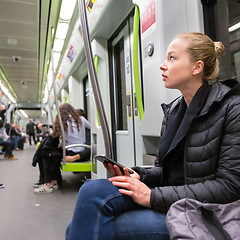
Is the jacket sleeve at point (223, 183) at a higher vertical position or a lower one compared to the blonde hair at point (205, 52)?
lower

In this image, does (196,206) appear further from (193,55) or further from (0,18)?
(0,18)

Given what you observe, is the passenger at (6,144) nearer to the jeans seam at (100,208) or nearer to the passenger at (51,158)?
the passenger at (51,158)

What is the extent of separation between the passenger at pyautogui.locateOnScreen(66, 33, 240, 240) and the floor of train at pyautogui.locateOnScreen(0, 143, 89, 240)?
121 cm

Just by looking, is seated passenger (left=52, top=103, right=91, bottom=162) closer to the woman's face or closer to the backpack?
the woman's face

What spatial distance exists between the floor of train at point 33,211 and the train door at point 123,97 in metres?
0.90

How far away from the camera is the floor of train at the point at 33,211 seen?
2.04 meters

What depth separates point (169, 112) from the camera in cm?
135

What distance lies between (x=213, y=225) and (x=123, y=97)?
257 centimetres

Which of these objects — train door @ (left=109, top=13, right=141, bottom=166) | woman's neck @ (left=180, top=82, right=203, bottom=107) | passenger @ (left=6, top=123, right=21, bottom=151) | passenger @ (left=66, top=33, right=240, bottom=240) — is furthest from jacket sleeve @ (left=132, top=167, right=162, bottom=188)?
passenger @ (left=6, top=123, right=21, bottom=151)

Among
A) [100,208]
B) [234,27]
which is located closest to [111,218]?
[100,208]

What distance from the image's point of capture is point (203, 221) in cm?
78

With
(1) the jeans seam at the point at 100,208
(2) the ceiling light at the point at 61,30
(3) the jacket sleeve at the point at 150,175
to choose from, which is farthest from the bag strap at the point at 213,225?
(2) the ceiling light at the point at 61,30

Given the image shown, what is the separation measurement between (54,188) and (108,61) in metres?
2.00

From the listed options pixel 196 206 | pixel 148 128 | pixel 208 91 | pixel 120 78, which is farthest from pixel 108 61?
pixel 196 206
